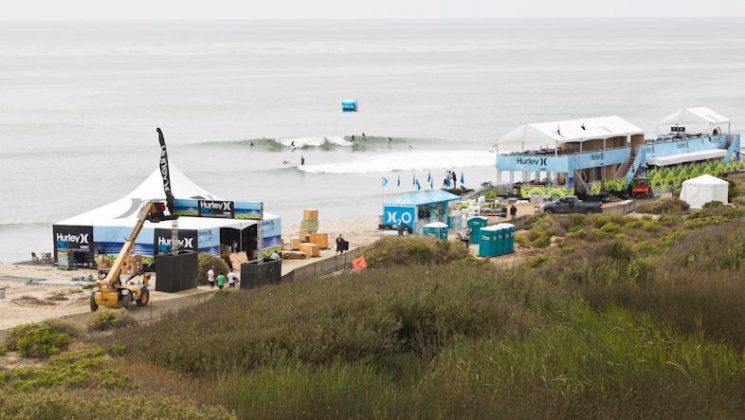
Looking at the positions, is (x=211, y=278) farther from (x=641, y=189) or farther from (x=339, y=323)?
(x=641, y=189)

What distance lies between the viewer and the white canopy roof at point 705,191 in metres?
43.4

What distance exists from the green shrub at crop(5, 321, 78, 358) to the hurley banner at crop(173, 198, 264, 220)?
37.7ft

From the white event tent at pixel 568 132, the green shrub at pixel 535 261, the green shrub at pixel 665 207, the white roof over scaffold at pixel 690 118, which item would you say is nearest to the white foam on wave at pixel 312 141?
the white roof over scaffold at pixel 690 118

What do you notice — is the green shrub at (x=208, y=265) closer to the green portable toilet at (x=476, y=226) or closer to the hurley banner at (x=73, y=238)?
the hurley banner at (x=73, y=238)

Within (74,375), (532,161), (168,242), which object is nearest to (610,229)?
(532,161)

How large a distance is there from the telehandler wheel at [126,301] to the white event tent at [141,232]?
691cm

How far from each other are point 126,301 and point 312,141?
63355 millimetres

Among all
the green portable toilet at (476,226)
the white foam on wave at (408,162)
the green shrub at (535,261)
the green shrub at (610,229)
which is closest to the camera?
the green shrub at (535,261)

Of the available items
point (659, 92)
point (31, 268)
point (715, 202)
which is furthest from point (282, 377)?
point (659, 92)

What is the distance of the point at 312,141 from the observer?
8769 cm

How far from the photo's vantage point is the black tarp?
27.2 meters

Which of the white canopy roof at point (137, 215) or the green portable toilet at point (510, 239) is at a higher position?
the white canopy roof at point (137, 215)


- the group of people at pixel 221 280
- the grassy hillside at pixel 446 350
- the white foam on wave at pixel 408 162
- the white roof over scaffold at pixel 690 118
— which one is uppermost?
the white roof over scaffold at pixel 690 118

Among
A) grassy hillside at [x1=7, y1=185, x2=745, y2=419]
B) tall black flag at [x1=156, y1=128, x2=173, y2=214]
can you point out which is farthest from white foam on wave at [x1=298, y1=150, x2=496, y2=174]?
grassy hillside at [x1=7, y1=185, x2=745, y2=419]
